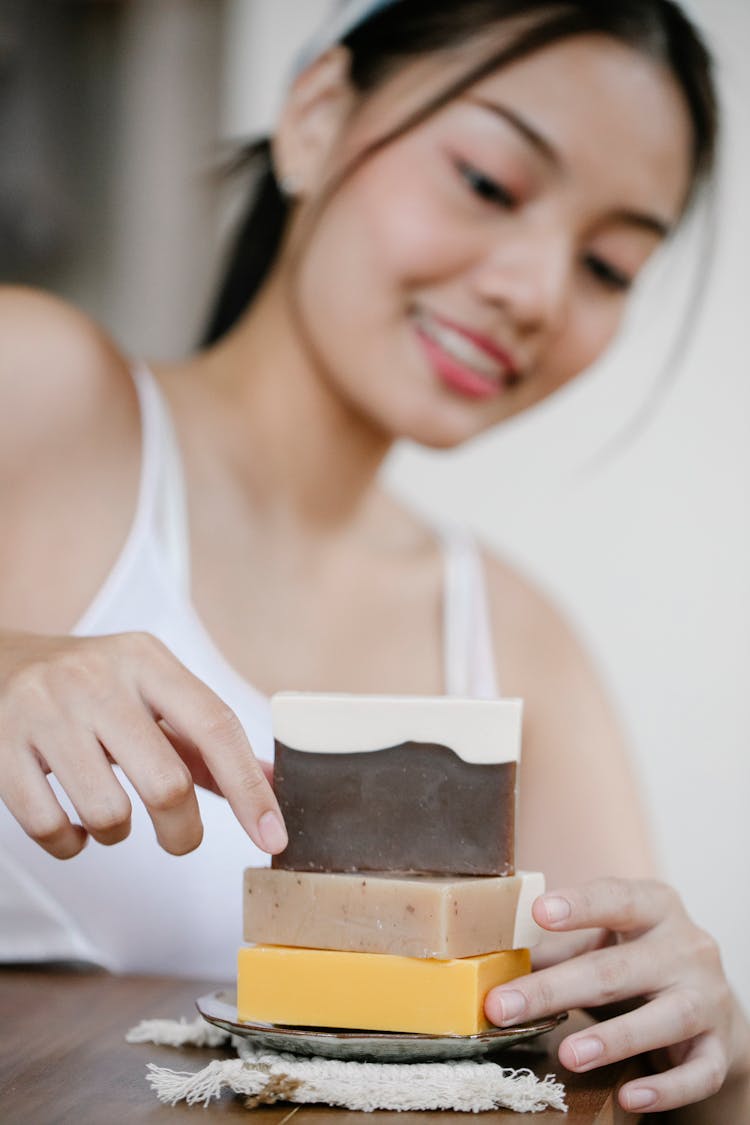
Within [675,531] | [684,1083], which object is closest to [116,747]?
[684,1083]

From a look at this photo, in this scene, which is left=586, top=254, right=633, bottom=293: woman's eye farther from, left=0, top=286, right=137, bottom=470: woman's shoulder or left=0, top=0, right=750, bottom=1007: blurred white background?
left=0, top=0, right=750, bottom=1007: blurred white background

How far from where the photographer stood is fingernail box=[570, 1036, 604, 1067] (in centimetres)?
71

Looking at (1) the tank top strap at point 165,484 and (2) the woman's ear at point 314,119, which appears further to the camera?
(2) the woman's ear at point 314,119

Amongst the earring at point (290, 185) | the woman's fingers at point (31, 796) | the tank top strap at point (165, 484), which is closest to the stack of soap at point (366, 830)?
the woman's fingers at point (31, 796)

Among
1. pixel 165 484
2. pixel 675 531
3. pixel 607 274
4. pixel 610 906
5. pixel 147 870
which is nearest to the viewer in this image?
pixel 610 906

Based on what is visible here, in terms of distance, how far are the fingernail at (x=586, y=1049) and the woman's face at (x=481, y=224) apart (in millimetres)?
791

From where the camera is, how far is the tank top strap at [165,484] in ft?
4.12

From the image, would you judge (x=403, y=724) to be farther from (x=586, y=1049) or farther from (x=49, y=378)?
(x=49, y=378)

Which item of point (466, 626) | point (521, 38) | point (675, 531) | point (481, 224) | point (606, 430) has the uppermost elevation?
point (521, 38)

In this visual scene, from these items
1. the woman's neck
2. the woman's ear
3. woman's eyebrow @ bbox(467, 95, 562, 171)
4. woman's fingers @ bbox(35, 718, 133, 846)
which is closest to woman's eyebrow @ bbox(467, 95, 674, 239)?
woman's eyebrow @ bbox(467, 95, 562, 171)

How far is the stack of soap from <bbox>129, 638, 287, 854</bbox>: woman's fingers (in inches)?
1.0

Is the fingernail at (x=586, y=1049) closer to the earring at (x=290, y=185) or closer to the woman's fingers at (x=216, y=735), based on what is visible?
the woman's fingers at (x=216, y=735)

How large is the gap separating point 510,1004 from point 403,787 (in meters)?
0.13

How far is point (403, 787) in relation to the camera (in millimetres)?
746
